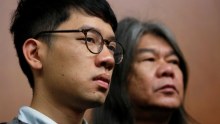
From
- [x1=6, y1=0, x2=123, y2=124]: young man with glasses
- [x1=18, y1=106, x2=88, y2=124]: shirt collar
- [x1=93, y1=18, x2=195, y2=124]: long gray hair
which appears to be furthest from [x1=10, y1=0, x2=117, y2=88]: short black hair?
[x1=93, y1=18, x2=195, y2=124]: long gray hair

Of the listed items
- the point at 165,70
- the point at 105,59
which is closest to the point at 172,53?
the point at 165,70

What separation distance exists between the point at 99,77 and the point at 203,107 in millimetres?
897

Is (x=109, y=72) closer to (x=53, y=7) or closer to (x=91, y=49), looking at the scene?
(x=91, y=49)

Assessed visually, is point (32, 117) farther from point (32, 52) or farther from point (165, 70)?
point (165, 70)

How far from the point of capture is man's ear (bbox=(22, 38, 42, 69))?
3.02 feet

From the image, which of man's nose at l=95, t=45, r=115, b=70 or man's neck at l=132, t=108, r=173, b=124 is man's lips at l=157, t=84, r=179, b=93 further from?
man's nose at l=95, t=45, r=115, b=70

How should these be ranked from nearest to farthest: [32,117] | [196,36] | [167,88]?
1. [32,117]
2. [167,88]
3. [196,36]

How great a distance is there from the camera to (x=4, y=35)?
134cm

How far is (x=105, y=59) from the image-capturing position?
90 centimetres

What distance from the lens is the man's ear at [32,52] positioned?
0.92m

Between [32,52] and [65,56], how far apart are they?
0.32 feet

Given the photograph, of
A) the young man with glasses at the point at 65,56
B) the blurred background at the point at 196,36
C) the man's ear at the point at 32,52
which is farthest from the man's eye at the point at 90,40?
the blurred background at the point at 196,36

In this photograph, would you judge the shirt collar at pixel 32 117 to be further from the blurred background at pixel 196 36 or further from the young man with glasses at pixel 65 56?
the blurred background at pixel 196 36

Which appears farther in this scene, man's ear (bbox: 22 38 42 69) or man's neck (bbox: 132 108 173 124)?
man's neck (bbox: 132 108 173 124)
